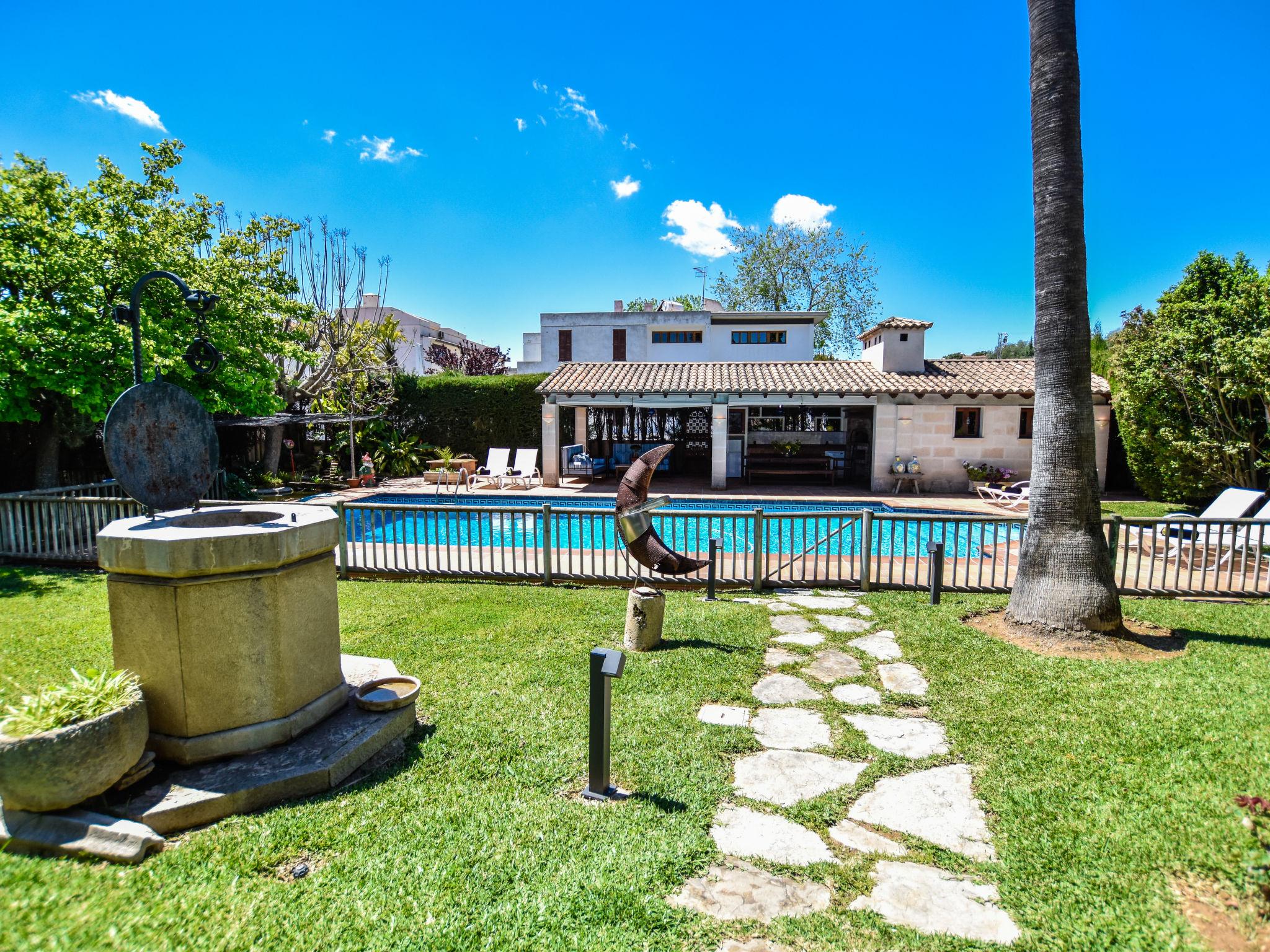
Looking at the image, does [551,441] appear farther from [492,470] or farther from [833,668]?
[833,668]

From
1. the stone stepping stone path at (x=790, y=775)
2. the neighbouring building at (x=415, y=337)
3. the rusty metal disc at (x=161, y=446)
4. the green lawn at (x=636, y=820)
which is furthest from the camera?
the neighbouring building at (x=415, y=337)

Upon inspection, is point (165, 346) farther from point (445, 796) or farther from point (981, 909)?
point (981, 909)

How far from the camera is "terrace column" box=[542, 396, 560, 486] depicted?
699 inches

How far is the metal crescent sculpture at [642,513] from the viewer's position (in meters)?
6.18

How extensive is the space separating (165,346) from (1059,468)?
12.2 m

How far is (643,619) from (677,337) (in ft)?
76.3

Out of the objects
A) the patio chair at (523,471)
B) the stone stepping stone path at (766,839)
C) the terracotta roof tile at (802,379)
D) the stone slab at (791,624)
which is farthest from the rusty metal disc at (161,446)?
the terracotta roof tile at (802,379)

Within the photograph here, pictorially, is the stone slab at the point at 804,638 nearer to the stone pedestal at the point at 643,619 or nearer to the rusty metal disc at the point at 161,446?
the stone pedestal at the point at 643,619

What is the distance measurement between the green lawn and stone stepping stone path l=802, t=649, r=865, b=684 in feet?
1.63

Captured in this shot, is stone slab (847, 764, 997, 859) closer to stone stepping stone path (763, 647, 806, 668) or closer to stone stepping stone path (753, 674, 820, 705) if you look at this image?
stone stepping stone path (753, 674, 820, 705)

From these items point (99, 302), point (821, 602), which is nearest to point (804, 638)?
point (821, 602)

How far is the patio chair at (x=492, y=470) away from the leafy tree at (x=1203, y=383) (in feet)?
48.5

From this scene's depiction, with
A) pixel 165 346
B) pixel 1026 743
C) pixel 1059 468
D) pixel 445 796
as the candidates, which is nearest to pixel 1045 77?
pixel 1059 468

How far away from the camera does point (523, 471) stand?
58.5 feet
